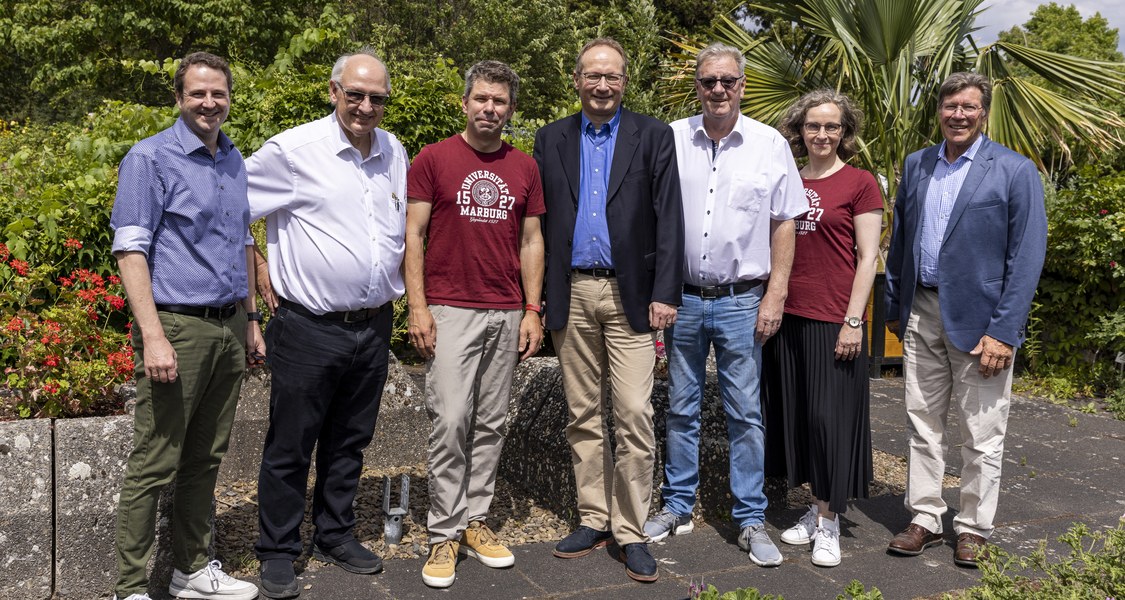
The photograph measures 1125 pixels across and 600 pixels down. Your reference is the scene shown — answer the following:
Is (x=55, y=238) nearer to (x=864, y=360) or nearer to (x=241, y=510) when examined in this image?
(x=241, y=510)

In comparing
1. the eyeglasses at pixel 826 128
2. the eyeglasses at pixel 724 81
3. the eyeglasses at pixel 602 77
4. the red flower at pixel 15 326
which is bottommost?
the red flower at pixel 15 326

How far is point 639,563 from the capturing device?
3.89m

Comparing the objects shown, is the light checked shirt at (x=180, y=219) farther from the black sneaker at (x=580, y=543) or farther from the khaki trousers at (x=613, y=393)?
the black sneaker at (x=580, y=543)

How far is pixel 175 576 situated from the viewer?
138 inches

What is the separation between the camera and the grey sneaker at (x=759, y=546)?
406cm

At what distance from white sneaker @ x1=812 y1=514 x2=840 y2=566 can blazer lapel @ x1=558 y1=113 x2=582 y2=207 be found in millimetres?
1756

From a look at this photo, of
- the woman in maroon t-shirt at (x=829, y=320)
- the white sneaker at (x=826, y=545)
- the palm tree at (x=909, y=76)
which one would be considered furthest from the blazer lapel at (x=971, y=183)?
the palm tree at (x=909, y=76)

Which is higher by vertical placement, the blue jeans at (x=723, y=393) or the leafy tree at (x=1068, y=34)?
the leafy tree at (x=1068, y=34)

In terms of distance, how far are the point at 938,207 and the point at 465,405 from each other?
2217mm

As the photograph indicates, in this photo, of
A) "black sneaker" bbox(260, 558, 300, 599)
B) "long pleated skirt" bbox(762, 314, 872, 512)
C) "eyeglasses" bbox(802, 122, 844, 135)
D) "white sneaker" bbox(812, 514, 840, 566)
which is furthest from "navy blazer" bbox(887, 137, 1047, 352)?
"black sneaker" bbox(260, 558, 300, 599)

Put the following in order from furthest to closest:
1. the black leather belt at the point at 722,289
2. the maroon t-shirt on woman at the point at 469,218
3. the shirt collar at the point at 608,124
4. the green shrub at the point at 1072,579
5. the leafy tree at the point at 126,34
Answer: the leafy tree at the point at 126,34 < the black leather belt at the point at 722,289 < the shirt collar at the point at 608,124 < the maroon t-shirt on woman at the point at 469,218 < the green shrub at the point at 1072,579

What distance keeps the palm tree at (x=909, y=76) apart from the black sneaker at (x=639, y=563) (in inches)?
232

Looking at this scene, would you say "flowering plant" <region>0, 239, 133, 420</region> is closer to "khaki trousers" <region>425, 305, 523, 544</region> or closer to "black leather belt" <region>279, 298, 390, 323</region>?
"black leather belt" <region>279, 298, 390, 323</region>

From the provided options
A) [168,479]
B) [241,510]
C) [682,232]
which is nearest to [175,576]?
[168,479]
